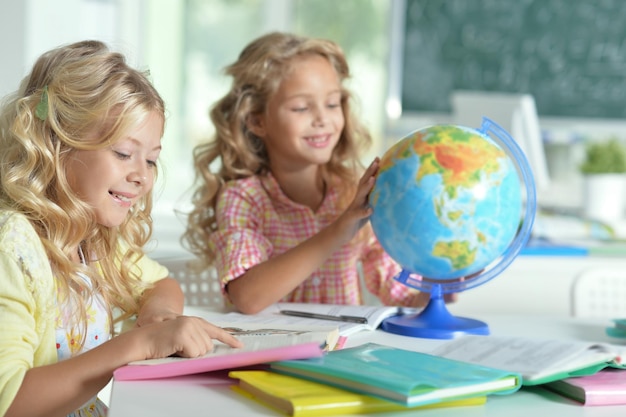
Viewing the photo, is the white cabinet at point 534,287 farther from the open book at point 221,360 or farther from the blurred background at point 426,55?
the open book at point 221,360

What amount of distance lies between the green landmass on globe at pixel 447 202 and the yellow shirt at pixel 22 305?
2.06ft

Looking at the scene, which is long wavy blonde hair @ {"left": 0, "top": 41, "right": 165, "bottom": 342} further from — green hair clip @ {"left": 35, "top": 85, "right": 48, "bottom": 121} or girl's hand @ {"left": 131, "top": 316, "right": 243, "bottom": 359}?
girl's hand @ {"left": 131, "top": 316, "right": 243, "bottom": 359}

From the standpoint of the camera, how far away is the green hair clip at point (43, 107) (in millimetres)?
1461

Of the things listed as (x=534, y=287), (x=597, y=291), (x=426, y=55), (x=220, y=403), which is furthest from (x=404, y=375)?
(x=426, y=55)

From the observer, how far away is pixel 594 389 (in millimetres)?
1195

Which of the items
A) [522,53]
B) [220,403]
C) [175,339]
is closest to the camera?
[220,403]

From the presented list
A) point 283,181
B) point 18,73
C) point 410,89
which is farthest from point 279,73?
point 410,89

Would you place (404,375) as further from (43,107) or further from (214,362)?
(43,107)

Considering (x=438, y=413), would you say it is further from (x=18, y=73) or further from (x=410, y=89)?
(x=410, y=89)

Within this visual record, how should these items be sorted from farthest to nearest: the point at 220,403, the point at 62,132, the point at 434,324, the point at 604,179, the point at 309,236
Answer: the point at 604,179, the point at 309,236, the point at 434,324, the point at 62,132, the point at 220,403

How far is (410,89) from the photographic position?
4.66 m

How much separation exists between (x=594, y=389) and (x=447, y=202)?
0.46m

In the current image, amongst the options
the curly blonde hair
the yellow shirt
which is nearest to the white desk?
the yellow shirt

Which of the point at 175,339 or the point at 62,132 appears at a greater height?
the point at 62,132
